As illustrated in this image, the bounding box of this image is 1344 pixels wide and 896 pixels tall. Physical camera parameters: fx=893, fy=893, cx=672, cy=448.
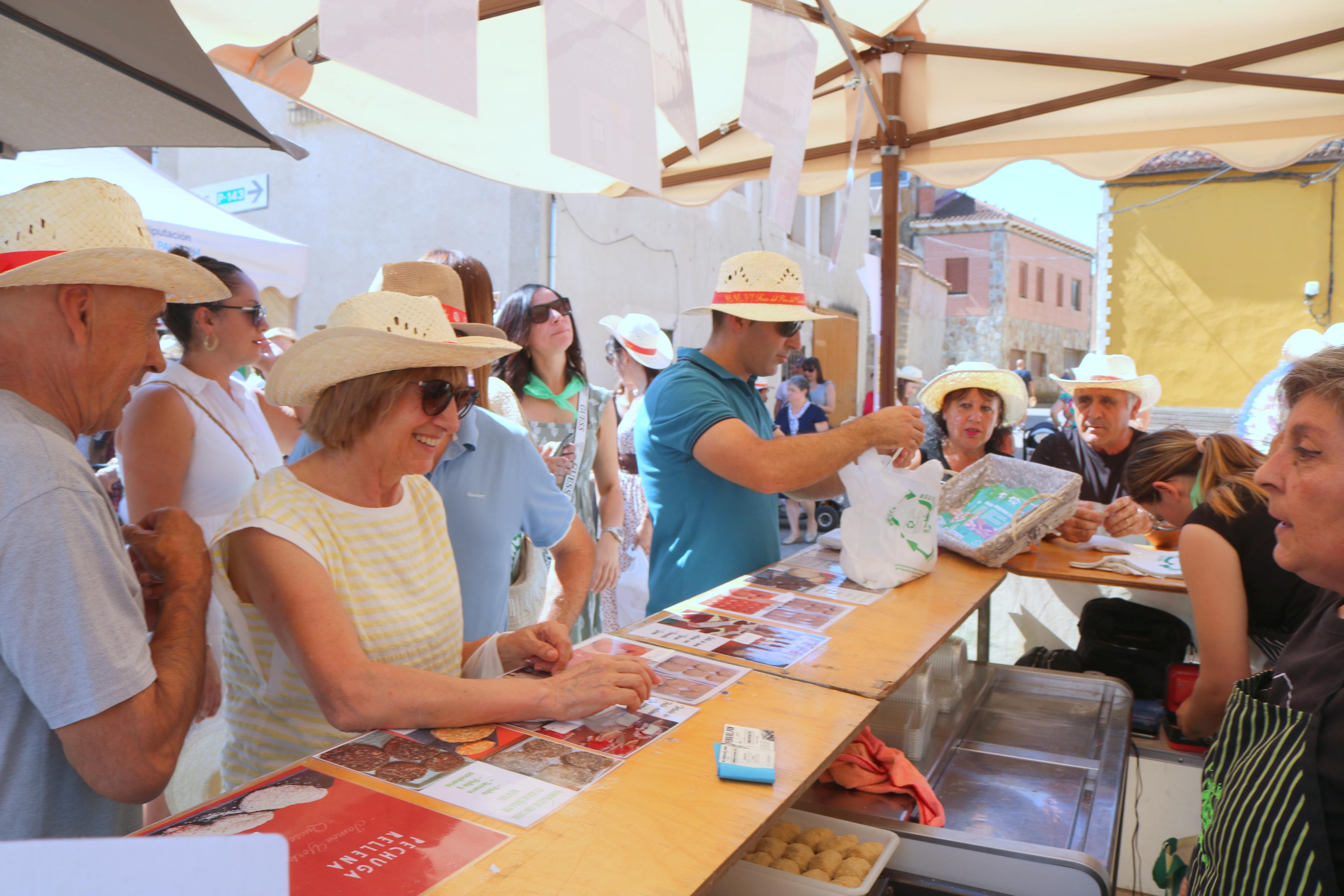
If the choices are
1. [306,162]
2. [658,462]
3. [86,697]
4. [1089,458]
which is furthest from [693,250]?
[86,697]

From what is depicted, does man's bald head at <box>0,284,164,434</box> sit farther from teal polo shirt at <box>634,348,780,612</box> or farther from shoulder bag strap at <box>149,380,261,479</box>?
teal polo shirt at <box>634,348,780,612</box>

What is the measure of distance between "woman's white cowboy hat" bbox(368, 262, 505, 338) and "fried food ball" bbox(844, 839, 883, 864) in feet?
5.21

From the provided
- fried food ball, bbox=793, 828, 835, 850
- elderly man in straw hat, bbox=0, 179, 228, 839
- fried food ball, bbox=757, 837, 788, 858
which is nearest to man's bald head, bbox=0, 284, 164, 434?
elderly man in straw hat, bbox=0, 179, 228, 839

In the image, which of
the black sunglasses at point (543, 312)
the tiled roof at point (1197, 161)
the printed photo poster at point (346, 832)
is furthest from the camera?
the tiled roof at point (1197, 161)

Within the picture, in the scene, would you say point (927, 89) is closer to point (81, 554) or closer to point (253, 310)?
point (253, 310)

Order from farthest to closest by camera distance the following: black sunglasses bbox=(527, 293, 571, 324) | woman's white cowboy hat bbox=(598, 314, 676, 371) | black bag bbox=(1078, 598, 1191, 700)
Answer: woman's white cowboy hat bbox=(598, 314, 676, 371), black sunglasses bbox=(527, 293, 571, 324), black bag bbox=(1078, 598, 1191, 700)

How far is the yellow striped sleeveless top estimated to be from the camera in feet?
5.61

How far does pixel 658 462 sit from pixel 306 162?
9.50 metres

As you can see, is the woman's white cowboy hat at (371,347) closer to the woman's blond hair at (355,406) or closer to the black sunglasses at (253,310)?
the woman's blond hair at (355,406)

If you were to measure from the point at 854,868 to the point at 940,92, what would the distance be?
3.49m

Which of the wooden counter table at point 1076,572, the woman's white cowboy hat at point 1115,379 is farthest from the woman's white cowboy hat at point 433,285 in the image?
the woman's white cowboy hat at point 1115,379

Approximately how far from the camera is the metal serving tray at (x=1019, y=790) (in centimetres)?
185

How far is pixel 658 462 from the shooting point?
2879 mm

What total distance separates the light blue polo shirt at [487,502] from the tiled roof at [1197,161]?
16584 mm
